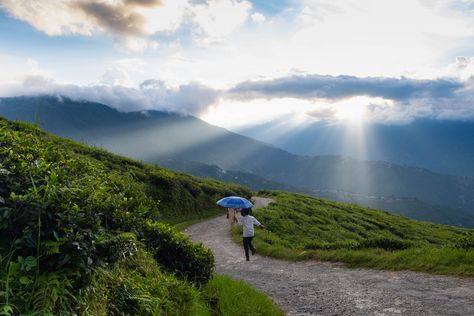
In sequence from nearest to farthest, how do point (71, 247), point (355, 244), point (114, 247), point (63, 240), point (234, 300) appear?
point (63, 240)
point (71, 247)
point (114, 247)
point (234, 300)
point (355, 244)

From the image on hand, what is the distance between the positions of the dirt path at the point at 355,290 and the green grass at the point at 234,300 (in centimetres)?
161

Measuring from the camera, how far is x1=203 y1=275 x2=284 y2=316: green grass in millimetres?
10430

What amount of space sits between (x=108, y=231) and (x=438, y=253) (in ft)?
48.8

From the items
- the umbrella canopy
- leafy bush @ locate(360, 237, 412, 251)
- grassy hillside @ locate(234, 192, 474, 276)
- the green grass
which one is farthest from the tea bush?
leafy bush @ locate(360, 237, 412, 251)

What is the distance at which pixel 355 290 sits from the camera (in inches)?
568

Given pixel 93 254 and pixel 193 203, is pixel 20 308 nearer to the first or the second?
pixel 93 254

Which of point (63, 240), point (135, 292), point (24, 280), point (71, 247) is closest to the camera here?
point (24, 280)

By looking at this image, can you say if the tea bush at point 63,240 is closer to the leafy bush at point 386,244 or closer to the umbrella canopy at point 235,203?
the umbrella canopy at point 235,203

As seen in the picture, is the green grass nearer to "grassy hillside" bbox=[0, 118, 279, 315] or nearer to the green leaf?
"grassy hillside" bbox=[0, 118, 279, 315]

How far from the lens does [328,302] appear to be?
43.9ft

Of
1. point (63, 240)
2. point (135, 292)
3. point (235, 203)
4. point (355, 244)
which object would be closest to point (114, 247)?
point (135, 292)

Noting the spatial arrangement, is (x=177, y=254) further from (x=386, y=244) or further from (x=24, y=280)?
(x=386, y=244)

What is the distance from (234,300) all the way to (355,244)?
42.6 feet

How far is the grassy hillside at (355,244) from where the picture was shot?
52.3 ft
